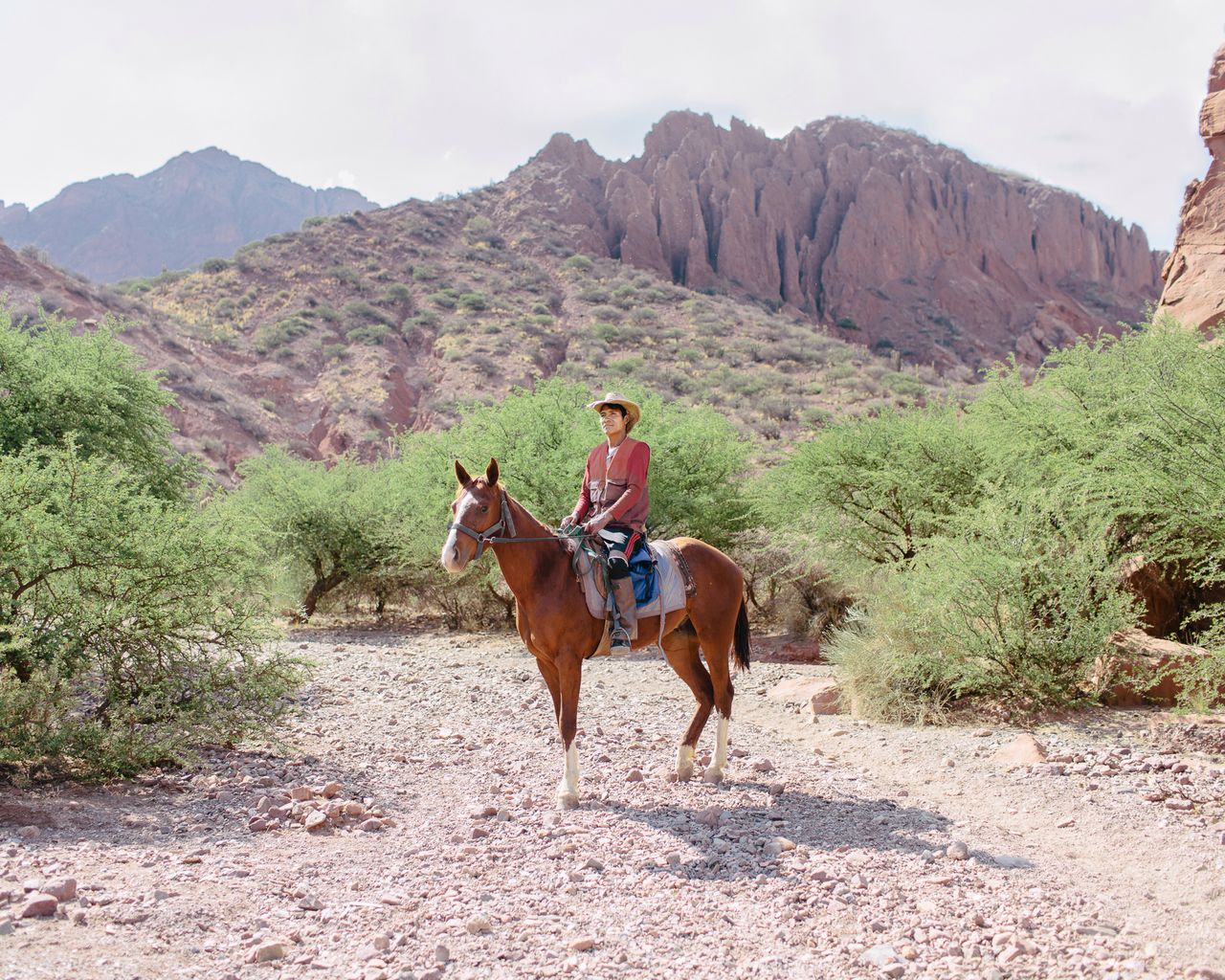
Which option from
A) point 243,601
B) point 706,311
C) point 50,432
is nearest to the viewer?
point 243,601

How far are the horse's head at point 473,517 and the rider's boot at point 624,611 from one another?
0.99m

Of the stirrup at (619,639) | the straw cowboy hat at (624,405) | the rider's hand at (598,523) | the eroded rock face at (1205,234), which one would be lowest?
the stirrup at (619,639)

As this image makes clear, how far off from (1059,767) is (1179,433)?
11.5ft

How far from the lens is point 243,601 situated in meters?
7.12

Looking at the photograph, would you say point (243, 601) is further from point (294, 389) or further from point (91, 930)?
point (294, 389)

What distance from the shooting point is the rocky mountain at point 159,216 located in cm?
12725

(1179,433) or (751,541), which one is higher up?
(1179,433)

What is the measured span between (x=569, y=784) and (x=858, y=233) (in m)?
75.0

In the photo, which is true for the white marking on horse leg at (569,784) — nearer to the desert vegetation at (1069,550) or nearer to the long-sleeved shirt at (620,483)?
the long-sleeved shirt at (620,483)

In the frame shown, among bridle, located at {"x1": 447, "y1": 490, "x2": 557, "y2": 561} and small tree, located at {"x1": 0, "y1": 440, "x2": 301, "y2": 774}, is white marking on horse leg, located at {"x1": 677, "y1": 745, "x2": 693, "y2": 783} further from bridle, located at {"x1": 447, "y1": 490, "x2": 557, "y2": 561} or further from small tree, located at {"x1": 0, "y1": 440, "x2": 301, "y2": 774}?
small tree, located at {"x1": 0, "y1": 440, "x2": 301, "y2": 774}

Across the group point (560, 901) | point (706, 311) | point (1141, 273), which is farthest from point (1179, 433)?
point (1141, 273)

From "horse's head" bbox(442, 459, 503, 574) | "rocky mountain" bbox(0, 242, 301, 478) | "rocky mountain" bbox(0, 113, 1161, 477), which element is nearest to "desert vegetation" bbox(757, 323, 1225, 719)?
"horse's head" bbox(442, 459, 503, 574)

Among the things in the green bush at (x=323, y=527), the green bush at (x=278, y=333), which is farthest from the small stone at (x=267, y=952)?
the green bush at (x=278, y=333)

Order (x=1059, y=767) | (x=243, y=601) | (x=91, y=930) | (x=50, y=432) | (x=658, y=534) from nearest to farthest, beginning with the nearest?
1. (x=91, y=930)
2. (x=1059, y=767)
3. (x=243, y=601)
4. (x=50, y=432)
5. (x=658, y=534)
